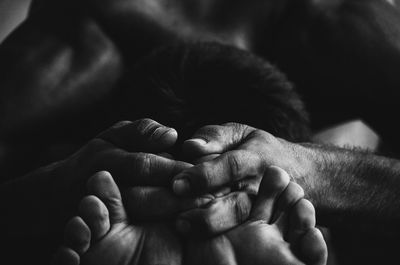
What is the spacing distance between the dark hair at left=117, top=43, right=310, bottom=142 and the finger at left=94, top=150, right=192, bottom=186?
0.48ft

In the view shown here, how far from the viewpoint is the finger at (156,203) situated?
0.48m

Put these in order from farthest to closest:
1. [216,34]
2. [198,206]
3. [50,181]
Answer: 1. [216,34]
2. [50,181]
3. [198,206]

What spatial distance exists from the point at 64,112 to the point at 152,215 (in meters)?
0.51

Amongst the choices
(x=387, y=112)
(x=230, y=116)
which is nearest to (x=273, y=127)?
(x=230, y=116)

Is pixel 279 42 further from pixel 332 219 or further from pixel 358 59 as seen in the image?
pixel 332 219

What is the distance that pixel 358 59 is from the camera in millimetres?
1002

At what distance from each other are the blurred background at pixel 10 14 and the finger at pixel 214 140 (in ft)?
2.66

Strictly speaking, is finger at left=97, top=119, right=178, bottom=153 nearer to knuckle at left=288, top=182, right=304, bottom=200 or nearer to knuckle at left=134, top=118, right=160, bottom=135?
knuckle at left=134, top=118, right=160, bottom=135

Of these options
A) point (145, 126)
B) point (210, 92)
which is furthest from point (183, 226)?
point (210, 92)

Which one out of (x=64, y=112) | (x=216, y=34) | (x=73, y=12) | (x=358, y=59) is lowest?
(x=64, y=112)

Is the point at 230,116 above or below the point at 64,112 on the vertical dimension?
above

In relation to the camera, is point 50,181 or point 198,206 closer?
point 198,206

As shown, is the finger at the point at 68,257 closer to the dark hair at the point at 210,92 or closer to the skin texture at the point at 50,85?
the dark hair at the point at 210,92

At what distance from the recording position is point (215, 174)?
1.57ft
